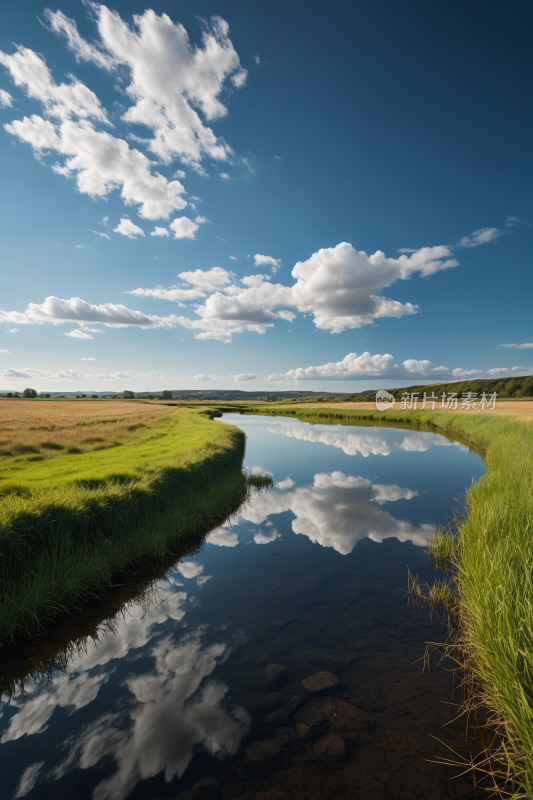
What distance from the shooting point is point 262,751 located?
5.55m

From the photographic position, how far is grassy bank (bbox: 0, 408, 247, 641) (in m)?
8.91

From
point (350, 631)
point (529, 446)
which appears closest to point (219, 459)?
point (350, 631)

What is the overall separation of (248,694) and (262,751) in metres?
1.26

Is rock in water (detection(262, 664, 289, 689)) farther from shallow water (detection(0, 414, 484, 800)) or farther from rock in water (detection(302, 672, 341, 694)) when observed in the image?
rock in water (detection(302, 672, 341, 694))

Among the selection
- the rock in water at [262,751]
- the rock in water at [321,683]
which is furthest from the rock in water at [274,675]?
the rock in water at [262,751]

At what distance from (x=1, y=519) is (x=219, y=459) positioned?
1408 centimetres

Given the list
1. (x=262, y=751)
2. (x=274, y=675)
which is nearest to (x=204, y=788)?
(x=262, y=751)

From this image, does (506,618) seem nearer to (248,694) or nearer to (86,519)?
(248,694)

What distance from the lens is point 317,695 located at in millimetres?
6625

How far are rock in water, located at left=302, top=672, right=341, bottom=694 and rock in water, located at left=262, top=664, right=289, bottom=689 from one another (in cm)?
47

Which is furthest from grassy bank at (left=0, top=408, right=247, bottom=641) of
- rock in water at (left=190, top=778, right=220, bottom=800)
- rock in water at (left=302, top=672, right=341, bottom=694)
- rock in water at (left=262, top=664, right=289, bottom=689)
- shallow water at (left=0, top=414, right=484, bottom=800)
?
rock in water at (left=302, top=672, right=341, bottom=694)

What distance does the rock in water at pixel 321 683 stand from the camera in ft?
22.1

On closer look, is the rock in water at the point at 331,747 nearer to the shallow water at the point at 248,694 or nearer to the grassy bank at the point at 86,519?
the shallow water at the point at 248,694

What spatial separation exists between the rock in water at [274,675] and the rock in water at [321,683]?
47 cm
